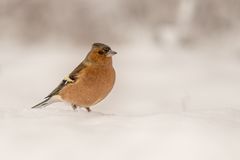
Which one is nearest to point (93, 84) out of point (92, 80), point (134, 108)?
point (92, 80)

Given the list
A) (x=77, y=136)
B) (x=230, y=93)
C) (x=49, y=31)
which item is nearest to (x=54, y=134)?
(x=77, y=136)

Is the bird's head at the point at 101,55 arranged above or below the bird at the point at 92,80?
above

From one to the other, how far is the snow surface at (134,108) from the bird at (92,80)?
219 millimetres

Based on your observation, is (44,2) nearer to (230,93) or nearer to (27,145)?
(230,93)

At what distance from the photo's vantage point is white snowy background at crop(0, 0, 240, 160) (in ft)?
15.7

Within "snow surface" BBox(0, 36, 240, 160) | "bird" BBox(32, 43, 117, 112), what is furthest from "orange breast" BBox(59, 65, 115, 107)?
"snow surface" BBox(0, 36, 240, 160)

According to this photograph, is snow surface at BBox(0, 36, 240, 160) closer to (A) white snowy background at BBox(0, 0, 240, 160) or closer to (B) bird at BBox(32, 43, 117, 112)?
(A) white snowy background at BBox(0, 0, 240, 160)

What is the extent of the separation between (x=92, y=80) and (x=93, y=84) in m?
0.04

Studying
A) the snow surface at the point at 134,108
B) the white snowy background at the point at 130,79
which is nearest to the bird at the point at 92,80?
the snow surface at the point at 134,108

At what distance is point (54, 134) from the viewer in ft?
16.4

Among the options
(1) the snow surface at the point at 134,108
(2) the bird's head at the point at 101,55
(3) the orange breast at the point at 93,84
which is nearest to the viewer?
(1) the snow surface at the point at 134,108

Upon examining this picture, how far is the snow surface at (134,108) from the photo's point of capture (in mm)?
4730

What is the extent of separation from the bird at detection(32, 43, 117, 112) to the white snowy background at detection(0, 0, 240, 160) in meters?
0.32

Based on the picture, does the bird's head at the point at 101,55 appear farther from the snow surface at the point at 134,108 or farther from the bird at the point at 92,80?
the snow surface at the point at 134,108
